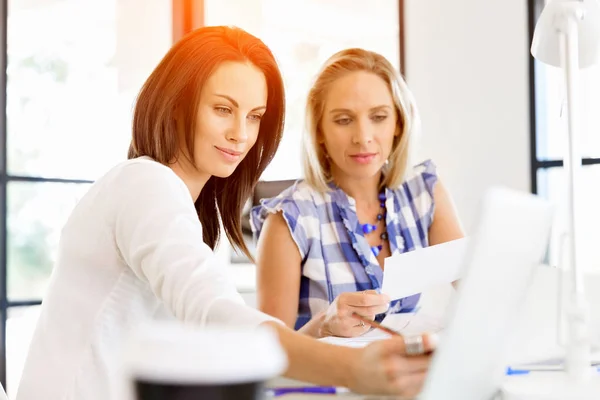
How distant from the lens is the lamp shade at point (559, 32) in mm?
1002

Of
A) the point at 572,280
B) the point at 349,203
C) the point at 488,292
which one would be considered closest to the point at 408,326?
the point at 572,280

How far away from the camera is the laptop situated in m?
0.57

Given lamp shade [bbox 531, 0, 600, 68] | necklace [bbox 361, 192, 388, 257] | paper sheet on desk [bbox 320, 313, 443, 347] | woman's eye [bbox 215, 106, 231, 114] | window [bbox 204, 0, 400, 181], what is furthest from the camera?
window [bbox 204, 0, 400, 181]

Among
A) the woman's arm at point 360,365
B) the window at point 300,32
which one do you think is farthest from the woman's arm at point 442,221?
the window at point 300,32

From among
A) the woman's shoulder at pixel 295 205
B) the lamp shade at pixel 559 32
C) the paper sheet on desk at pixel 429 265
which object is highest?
the lamp shade at pixel 559 32

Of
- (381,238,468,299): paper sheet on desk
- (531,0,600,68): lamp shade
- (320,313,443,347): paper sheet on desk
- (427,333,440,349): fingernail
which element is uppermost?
(531,0,600,68): lamp shade

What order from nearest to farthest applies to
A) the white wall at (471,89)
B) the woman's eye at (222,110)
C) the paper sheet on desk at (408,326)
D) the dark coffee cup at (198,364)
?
the dark coffee cup at (198,364) < the paper sheet on desk at (408,326) < the woman's eye at (222,110) < the white wall at (471,89)

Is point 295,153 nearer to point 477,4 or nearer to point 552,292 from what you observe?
point 477,4

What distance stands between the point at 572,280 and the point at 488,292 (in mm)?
291

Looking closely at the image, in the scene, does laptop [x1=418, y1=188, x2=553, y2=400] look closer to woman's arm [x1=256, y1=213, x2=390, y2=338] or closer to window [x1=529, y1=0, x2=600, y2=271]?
woman's arm [x1=256, y1=213, x2=390, y2=338]

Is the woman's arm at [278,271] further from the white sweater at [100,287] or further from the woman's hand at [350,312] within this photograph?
the white sweater at [100,287]

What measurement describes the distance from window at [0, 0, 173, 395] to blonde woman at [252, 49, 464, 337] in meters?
1.75

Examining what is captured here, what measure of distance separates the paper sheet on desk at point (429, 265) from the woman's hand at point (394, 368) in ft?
1.33

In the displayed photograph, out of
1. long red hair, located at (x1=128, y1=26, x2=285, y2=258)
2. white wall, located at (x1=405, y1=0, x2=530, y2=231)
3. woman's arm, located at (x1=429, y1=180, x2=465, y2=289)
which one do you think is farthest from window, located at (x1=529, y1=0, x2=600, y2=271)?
long red hair, located at (x1=128, y1=26, x2=285, y2=258)
